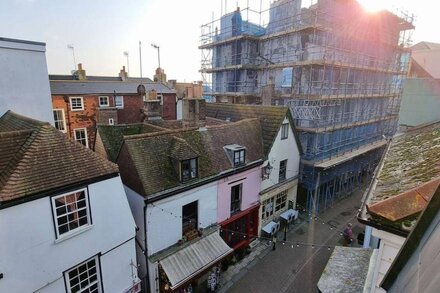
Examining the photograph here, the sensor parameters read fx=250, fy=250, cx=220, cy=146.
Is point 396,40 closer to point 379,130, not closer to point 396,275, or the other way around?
point 379,130

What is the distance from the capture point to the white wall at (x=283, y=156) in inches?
746

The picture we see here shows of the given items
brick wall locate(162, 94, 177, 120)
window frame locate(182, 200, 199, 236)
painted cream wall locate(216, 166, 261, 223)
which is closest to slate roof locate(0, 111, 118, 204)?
window frame locate(182, 200, 199, 236)

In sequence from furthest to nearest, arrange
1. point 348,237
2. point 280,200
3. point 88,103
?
point 88,103 < point 280,200 < point 348,237

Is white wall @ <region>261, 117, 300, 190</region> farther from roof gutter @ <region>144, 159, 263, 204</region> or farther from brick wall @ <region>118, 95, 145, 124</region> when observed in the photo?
brick wall @ <region>118, 95, 145, 124</region>

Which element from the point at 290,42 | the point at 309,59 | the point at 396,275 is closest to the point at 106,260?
the point at 396,275

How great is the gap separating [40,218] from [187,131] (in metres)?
8.83

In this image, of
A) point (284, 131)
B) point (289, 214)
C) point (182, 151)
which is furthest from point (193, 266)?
point (284, 131)

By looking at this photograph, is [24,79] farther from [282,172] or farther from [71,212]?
[282,172]

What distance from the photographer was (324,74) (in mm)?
22609

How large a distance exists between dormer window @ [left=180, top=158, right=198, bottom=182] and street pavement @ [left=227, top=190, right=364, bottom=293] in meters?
7.16

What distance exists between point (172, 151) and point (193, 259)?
229 inches

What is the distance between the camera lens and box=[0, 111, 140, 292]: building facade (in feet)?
26.0

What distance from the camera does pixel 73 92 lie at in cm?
2853

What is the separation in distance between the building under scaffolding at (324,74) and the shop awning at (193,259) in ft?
37.5
